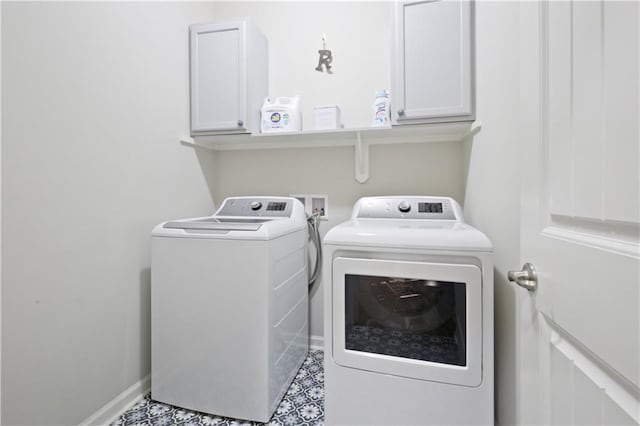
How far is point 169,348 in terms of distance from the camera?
1529 mm


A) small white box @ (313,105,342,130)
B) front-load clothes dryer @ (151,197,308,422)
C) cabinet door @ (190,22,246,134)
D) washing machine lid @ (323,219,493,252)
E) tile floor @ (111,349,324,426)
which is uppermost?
cabinet door @ (190,22,246,134)

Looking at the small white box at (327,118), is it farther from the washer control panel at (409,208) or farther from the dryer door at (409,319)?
the dryer door at (409,319)

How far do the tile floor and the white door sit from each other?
1038mm

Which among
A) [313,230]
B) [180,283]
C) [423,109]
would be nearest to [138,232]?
[180,283]

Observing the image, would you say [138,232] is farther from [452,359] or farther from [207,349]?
[452,359]

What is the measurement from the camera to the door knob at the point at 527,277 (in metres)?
0.74

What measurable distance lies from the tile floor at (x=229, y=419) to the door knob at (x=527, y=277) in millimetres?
1216

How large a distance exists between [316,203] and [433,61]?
1.14 meters

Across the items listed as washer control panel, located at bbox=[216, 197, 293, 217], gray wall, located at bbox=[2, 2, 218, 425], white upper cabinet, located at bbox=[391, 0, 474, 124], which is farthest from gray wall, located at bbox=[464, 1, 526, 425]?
gray wall, located at bbox=[2, 2, 218, 425]

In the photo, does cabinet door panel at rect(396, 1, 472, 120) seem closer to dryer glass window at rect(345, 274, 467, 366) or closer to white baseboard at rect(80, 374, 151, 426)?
dryer glass window at rect(345, 274, 467, 366)

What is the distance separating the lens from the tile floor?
1.46 metres

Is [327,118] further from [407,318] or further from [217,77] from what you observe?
[407,318]

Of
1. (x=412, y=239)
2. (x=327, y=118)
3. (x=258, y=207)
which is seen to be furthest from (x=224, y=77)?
(x=412, y=239)

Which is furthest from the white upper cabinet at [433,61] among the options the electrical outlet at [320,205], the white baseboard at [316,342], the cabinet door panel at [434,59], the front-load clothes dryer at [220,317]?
the white baseboard at [316,342]
